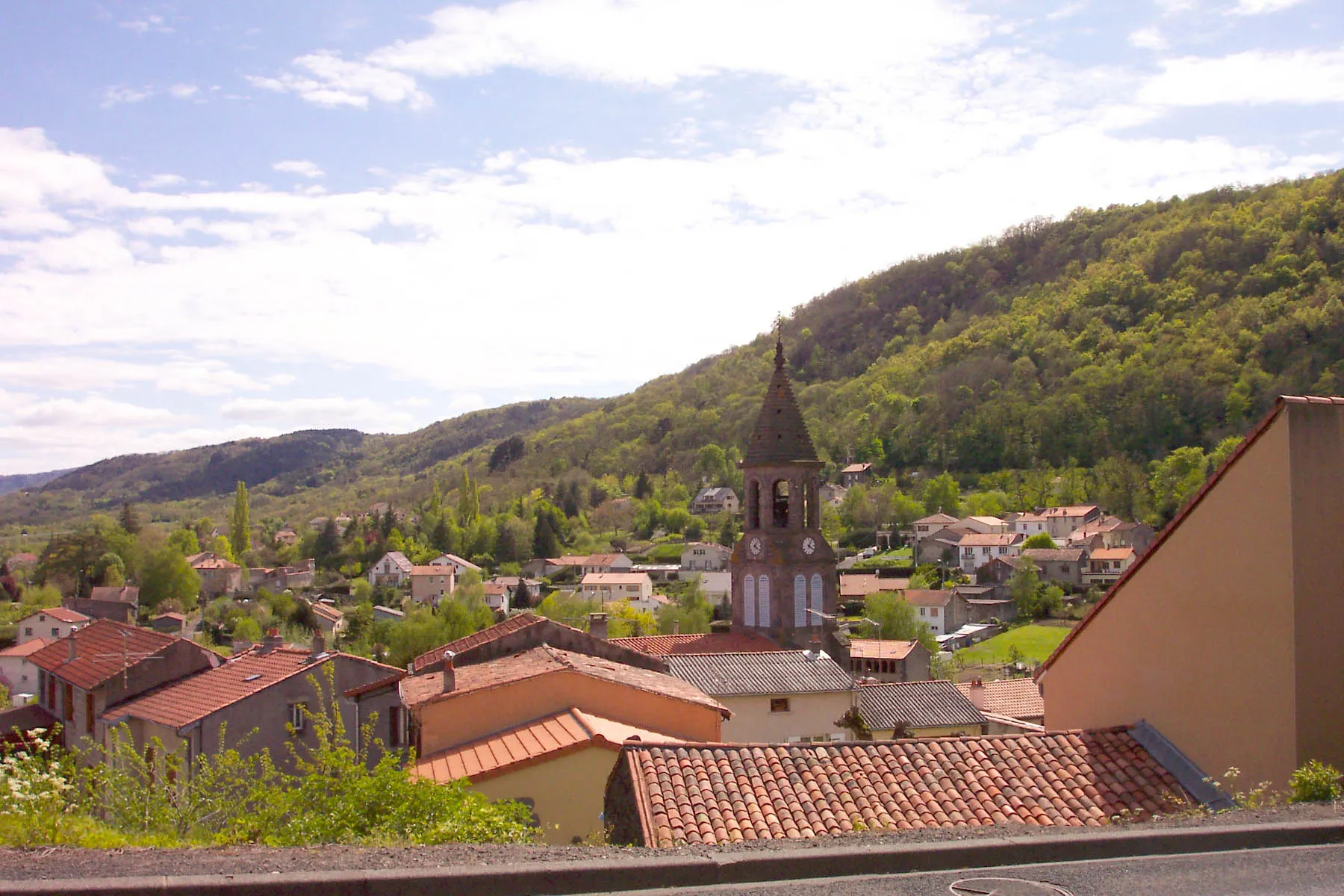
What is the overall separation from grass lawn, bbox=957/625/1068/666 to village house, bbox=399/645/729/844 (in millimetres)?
40710

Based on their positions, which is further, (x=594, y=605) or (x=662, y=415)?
(x=662, y=415)

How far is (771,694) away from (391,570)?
75329mm

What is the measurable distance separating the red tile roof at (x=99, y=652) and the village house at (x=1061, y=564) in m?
60.6

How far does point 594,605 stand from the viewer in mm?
59938

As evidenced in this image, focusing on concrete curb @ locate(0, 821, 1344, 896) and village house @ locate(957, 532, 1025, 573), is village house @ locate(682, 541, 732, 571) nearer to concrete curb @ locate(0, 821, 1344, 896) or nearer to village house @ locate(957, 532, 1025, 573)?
village house @ locate(957, 532, 1025, 573)

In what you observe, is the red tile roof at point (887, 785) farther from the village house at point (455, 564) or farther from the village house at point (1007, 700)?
the village house at point (455, 564)

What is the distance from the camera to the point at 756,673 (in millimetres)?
23797

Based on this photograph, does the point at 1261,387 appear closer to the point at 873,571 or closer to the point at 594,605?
the point at 873,571

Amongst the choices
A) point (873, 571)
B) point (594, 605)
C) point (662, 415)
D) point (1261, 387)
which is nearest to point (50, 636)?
point (594, 605)

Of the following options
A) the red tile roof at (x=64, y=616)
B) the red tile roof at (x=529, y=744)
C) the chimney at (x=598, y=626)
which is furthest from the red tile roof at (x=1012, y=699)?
the red tile roof at (x=64, y=616)

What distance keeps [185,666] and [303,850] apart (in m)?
20.1

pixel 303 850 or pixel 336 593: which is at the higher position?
pixel 303 850

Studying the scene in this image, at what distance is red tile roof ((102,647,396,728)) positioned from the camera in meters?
20.1

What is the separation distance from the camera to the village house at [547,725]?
13055 mm
